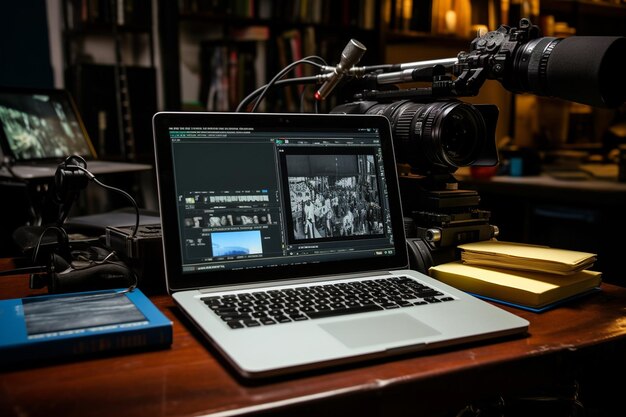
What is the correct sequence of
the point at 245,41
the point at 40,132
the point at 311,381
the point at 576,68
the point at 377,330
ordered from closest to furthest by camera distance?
the point at 311,381 → the point at 377,330 → the point at 576,68 → the point at 40,132 → the point at 245,41

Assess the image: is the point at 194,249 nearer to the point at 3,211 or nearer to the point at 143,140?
the point at 3,211

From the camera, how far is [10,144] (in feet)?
6.71

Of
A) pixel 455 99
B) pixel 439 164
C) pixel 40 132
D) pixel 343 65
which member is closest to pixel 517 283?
pixel 439 164

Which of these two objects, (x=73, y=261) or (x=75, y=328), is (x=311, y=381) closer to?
(x=75, y=328)

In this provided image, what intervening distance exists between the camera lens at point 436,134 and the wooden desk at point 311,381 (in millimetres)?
348

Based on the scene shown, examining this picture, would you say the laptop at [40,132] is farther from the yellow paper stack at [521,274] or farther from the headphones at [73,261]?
the yellow paper stack at [521,274]

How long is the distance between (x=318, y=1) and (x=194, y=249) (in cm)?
285

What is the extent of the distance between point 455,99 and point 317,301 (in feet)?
1.55

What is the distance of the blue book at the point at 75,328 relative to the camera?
2.09 feet

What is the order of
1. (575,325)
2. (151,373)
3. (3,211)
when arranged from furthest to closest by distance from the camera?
(3,211) < (575,325) < (151,373)

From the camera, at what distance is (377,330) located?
722 millimetres

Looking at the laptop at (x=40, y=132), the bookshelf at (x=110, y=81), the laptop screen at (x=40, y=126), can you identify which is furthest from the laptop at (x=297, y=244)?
the bookshelf at (x=110, y=81)

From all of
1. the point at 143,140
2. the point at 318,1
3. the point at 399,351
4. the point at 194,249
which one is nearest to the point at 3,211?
the point at 143,140

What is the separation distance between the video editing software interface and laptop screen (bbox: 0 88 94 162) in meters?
1.40
